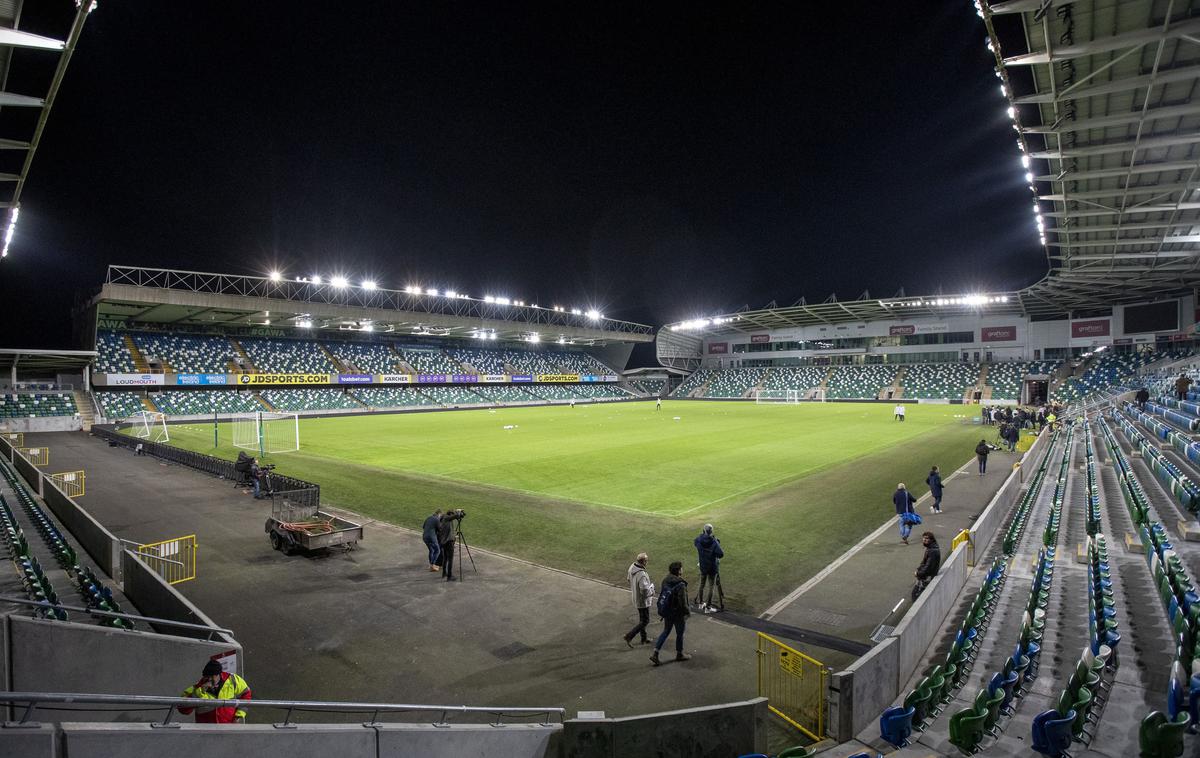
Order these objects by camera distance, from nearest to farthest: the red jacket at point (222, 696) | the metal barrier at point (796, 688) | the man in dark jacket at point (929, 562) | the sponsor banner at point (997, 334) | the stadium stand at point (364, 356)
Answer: the red jacket at point (222, 696) < the metal barrier at point (796, 688) < the man in dark jacket at point (929, 562) < the stadium stand at point (364, 356) < the sponsor banner at point (997, 334)

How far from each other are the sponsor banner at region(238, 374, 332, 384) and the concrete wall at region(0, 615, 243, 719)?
5638 centimetres

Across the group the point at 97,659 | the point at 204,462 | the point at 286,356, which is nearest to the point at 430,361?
the point at 286,356

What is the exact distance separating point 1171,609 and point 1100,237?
1191 inches

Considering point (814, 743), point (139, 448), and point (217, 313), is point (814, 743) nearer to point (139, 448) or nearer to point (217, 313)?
point (139, 448)

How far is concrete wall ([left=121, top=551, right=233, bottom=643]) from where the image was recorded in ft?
23.8

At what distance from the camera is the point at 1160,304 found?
52125mm

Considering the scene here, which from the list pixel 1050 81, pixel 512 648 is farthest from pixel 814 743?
pixel 1050 81

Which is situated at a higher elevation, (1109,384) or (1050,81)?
(1050,81)

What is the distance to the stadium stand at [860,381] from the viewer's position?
74.2 metres

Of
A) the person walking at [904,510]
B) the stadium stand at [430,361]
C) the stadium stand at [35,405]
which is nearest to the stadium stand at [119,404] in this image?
the stadium stand at [35,405]

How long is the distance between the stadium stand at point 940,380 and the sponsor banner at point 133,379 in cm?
7861

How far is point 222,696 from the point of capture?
16.4 ft

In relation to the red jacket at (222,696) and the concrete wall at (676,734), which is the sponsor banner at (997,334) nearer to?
the concrete wall at (676,734)

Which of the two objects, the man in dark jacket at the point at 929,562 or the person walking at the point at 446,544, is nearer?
the man in dark jacket at the point at 929,562
